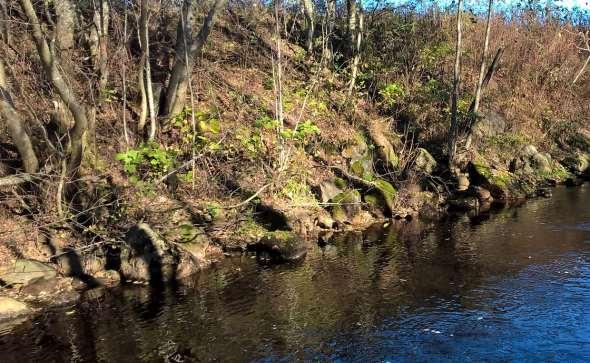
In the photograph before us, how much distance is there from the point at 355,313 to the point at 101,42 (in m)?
10.6

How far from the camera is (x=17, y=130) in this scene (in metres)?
12.0

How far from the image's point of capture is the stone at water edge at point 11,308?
32.3ft

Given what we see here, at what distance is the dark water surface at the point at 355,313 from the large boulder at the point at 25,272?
1.24 metres

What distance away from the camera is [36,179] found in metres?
12.5

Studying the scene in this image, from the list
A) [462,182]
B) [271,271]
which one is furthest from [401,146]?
[271,271]

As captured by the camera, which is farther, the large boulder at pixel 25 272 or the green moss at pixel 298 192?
the green moss at pixel 298 192

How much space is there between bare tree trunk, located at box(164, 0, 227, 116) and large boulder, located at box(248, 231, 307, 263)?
5351 mm

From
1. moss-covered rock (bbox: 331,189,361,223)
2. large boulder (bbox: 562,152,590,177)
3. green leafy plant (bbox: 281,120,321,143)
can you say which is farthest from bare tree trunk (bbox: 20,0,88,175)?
large boulder (bbox: 562,152,590,177)

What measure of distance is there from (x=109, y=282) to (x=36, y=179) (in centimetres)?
297

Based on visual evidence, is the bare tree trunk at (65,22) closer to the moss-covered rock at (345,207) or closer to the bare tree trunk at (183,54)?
the bare tree trunk at (183,54)

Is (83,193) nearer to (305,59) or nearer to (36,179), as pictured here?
(36,179)

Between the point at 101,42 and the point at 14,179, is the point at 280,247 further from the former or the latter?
the point at 101,42

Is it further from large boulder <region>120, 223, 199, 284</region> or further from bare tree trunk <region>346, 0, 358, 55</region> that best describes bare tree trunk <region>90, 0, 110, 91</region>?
bare tree trunk <region>346, 0, 358, 55</region>

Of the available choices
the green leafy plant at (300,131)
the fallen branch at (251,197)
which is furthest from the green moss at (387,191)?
the fallen branch at (251,197)
